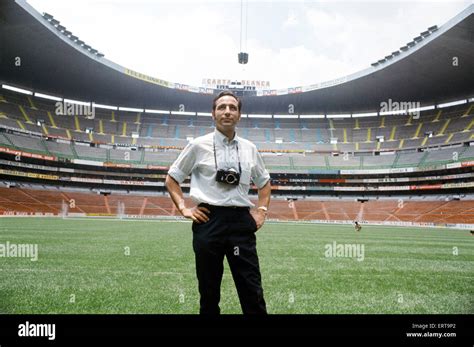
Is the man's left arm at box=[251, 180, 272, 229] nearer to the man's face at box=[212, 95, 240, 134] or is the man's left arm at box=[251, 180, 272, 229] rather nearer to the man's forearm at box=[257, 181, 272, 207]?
the man's forearm at box=[257, 181, 272, 207]

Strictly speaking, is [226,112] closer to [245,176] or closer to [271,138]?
[245,176]

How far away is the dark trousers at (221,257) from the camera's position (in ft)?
10.2

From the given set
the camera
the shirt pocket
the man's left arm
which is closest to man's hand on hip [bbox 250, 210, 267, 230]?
the man's left arm

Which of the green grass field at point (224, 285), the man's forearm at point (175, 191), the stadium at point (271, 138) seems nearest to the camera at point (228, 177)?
the man's forearm at point (175, 191)

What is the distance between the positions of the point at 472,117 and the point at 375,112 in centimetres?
1515

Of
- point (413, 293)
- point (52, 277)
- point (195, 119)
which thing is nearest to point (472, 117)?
point (195, 119)

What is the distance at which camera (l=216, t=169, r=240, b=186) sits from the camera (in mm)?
3188

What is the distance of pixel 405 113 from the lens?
2356 inches

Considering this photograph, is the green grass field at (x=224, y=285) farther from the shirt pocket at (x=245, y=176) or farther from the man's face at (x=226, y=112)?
the man's face at (x=226, y=112)

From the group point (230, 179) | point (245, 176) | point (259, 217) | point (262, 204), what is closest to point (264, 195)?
point (262, 204)

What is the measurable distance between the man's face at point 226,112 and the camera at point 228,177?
0.42 metres

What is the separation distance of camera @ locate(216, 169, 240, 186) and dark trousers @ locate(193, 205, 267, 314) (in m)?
0.24

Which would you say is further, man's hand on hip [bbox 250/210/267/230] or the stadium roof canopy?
the stadium roof canopy
